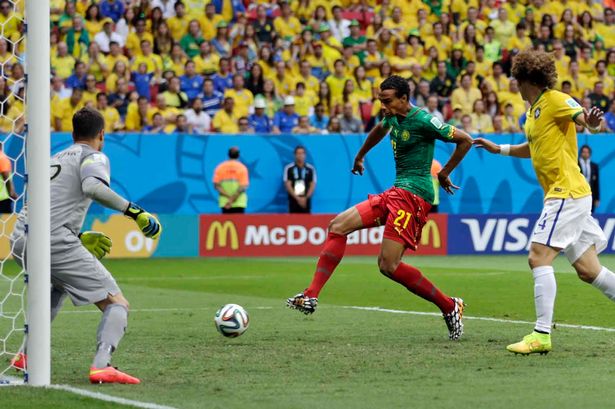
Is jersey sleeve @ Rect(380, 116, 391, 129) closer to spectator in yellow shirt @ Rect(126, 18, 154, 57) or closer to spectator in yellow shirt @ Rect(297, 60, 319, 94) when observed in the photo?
spectator in yellow shirt @ Rect(126, 18, 154, 57)

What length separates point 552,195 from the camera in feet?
30.1

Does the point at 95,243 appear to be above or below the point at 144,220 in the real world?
below

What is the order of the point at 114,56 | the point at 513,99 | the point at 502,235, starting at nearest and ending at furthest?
the point at 114,56
the point at 502,235
the point at 513,99

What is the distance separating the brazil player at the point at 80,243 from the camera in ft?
24.7

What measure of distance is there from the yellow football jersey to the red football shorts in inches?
54.0

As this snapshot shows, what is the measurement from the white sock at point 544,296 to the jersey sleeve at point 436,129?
158 centimetres

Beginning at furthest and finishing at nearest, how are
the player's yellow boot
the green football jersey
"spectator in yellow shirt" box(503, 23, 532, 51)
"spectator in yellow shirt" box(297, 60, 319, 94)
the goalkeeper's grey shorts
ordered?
"spectator in yellow shirt" box(503, 23, 532, 51) → "spectator in yellow shirt" box(297, 60, 319, 94) → the green football jersey → the player's yellow boot → the goalkeeper's grey shorts

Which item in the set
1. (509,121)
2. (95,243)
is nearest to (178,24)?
(509,121)

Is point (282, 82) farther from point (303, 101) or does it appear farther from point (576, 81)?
point (576, 81)

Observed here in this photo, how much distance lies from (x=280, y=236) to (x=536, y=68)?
48.5 feet

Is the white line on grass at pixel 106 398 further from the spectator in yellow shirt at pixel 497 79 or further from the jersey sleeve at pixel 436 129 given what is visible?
the spectator in yellow shirt at pixel 497 79

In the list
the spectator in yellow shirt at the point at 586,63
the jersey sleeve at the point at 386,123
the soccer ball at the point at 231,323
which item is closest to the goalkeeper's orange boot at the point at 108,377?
the soccer ball at the point at 231,323

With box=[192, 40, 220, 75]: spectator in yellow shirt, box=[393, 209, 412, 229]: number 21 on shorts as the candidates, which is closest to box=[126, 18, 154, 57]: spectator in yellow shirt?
box=[192, 40, 220, 75]: spectator in yellow shirt

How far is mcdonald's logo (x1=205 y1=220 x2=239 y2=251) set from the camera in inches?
912
